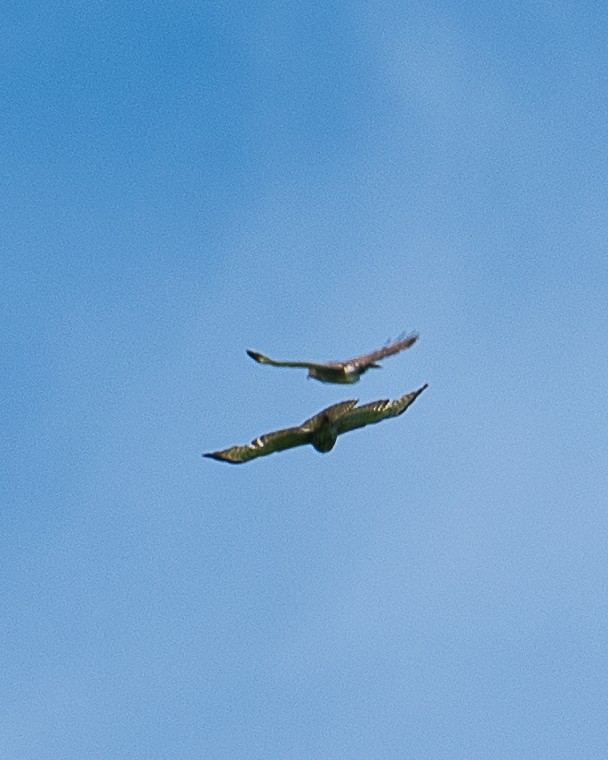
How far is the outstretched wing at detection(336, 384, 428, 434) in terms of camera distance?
169ft

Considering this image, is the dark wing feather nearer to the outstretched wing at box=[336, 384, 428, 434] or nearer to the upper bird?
the outstretched wing at box=[336, 384, 428, 434]

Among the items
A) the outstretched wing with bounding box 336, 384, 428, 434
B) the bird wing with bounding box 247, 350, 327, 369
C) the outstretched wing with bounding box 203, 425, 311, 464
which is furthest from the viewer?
the outstretched wing with bounding box 336, 384, 428, 434

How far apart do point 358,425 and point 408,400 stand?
1.98 m

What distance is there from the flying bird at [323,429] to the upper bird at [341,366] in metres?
8.57

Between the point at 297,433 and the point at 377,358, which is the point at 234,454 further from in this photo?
the point at 377,358

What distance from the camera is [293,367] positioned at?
41.3 meters

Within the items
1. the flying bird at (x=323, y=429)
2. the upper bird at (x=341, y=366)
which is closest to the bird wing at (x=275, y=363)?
the upper bird at (x=341, y=366)

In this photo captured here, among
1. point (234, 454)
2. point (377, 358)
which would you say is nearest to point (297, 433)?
point (234, 454)

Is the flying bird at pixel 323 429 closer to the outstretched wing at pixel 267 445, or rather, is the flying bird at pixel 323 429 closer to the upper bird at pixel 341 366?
the outstretched wing at pixel 267 445

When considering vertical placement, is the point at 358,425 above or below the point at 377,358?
above

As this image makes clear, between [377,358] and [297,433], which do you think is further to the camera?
[297,433]

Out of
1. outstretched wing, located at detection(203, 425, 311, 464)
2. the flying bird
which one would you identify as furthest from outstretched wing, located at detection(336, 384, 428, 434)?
outstretched wing, located at detection(203, 425, 311, 464)

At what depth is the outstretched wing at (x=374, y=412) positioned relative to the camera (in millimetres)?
51594

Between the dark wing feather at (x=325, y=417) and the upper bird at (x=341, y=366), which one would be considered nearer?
the upper bird at (x=341, y=366)
